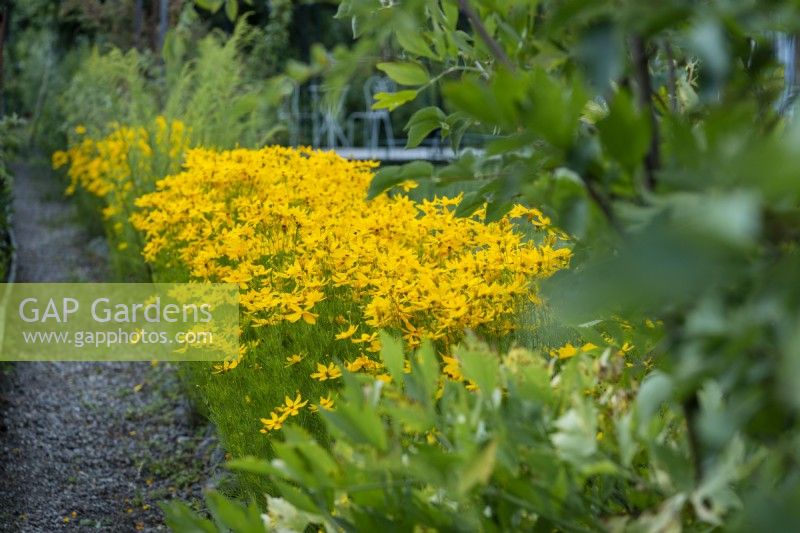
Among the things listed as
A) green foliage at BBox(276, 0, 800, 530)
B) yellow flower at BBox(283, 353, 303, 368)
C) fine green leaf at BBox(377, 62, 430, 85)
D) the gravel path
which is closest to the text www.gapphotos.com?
the gravel path

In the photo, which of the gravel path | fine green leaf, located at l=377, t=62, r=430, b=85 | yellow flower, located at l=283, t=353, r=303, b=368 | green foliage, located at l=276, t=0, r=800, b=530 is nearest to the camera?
green foliage, located at l=276, t=0, r=800, b=530

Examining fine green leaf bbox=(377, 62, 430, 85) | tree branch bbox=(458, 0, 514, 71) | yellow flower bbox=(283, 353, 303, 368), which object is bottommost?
yellow flower bbox=(283, 353, 303, 368)

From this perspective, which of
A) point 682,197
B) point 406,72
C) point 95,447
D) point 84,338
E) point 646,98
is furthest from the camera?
point 84,338

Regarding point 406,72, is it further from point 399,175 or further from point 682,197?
point 682,197

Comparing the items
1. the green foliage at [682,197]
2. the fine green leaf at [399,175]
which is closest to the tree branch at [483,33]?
the green foliage at [682,197]

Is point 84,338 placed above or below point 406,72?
below

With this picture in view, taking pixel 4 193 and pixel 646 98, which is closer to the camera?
pixel 646 98

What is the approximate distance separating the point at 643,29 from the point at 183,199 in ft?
11.5

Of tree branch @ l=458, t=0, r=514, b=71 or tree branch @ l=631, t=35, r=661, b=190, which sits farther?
tree branch @ l=458, t=0, r=514, b=71

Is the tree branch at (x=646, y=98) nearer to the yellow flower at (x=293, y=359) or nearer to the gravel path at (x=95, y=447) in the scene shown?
the yellow flower at (x=293, y=359)

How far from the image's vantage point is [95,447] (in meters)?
4.19

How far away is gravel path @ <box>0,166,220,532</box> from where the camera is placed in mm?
3520

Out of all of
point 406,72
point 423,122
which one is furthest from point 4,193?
point 406,72

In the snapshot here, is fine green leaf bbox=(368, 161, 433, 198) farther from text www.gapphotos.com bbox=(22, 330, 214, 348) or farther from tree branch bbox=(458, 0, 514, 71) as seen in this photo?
text www.gapphotos.com bbox=(22, 330, 214, 348)
